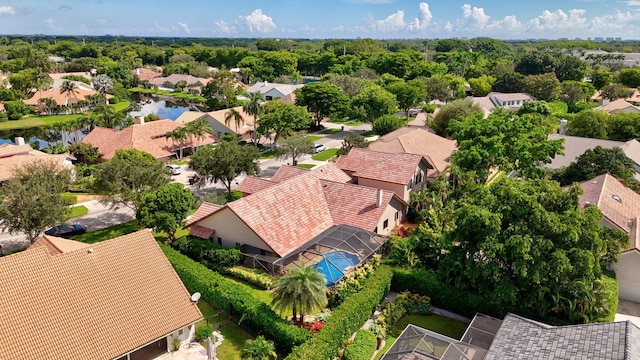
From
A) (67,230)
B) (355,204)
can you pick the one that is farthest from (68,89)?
(355,204)

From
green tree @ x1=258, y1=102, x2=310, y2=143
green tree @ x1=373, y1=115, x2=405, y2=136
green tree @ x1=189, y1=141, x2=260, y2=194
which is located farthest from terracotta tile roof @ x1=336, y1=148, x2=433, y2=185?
green tree @ x1=373, y1=115, x2=405, y2=136

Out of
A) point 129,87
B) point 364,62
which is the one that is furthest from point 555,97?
point 129,87

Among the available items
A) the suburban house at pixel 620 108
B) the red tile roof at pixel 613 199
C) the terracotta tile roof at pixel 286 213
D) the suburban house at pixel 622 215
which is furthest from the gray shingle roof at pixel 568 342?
the suburban house at pixel 620 108

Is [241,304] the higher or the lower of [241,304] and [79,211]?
the higher

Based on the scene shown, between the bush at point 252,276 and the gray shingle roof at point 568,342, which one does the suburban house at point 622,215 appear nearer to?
the gray shingle roof at point 568,342

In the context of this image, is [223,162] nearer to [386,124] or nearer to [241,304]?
[241,304]

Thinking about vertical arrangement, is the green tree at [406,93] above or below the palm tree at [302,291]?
above
